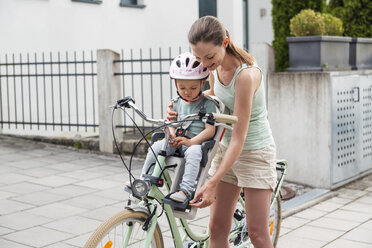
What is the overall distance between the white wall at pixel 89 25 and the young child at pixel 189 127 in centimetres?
770

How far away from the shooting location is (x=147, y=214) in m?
3.06

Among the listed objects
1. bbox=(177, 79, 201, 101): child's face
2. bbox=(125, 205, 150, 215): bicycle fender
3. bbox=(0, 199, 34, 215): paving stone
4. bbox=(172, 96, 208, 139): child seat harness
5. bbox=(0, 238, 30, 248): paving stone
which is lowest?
bbox=(0, 238, 30, 248): paving stone

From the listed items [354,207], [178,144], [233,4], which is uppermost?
[233,4]


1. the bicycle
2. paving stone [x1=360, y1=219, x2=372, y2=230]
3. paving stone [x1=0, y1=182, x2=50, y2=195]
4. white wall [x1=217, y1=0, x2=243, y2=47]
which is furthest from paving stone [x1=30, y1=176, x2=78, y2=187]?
white wall [x1=217, y1=0, x2=243, y2=47]

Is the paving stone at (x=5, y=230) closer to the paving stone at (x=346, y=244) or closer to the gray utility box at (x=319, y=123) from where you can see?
the paving stone at (x=346, y=244)

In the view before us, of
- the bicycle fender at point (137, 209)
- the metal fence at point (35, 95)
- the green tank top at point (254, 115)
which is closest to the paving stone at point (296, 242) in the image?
the green tank top at point (254, 115)

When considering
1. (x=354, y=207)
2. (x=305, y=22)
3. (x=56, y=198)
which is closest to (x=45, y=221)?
(x=56, y=198)

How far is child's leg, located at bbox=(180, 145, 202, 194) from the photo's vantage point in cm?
303

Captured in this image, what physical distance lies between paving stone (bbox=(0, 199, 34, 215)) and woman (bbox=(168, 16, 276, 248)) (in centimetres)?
291

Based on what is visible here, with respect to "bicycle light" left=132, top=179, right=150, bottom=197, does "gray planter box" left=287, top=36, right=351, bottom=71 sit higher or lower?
higher

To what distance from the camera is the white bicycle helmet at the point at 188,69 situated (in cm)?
310

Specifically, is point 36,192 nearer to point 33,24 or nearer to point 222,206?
point 222,206

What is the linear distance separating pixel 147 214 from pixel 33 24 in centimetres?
810

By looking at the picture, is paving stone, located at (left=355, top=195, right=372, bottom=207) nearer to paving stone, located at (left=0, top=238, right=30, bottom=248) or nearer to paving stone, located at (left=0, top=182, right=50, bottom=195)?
paving stone, located at (left=0, top=182, right=50, bottom=195)
